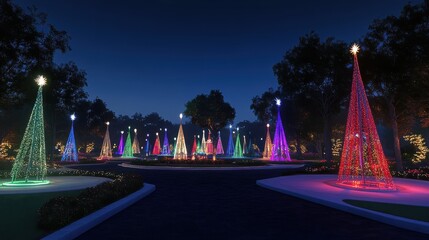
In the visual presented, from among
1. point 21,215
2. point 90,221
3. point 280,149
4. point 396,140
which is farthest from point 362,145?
point 280,149

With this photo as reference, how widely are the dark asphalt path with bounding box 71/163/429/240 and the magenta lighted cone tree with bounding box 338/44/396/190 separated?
Answer: 18.2 ft

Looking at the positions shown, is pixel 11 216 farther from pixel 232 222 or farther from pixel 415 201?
pixel 415 201

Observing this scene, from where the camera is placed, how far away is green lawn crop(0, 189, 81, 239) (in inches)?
273

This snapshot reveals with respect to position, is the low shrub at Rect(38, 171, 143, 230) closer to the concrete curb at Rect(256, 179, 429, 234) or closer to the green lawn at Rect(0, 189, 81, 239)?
the green lawn at Rect(0, 189, 81, 239)

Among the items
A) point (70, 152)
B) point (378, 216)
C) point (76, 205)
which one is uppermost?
point (70, 152)

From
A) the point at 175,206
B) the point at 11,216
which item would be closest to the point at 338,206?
the point at 175,206

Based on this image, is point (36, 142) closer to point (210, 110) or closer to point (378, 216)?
point (378, 216)

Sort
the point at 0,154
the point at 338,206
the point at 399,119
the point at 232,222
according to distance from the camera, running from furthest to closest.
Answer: the point at 0,154 → the point at 399,119 → the point at 338,206 → the point at 232,222

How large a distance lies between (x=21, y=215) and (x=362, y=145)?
50.1ft

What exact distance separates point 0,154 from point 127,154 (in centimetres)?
2244

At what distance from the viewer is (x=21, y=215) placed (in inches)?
349

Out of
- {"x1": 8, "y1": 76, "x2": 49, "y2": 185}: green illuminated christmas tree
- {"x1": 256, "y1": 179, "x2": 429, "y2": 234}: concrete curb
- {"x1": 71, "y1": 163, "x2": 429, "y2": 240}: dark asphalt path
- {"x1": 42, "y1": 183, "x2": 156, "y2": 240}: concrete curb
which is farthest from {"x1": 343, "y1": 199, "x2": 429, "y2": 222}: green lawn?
{"x1": 8, "y1": 76, "x2": 49, "y2": 185}: green illuminated christmas tree

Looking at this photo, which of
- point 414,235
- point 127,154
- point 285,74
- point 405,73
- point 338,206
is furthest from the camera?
point 127,154

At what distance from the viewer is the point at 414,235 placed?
7.50m
